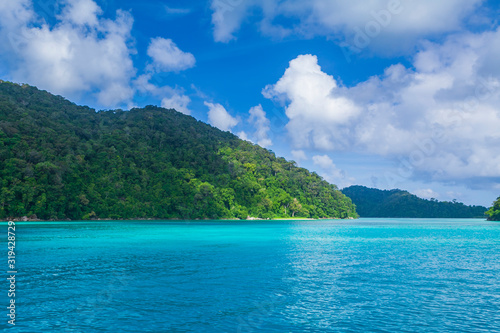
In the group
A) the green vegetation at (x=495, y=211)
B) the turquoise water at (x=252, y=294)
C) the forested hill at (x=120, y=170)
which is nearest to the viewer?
the turquoise water at (x=252, y=294)

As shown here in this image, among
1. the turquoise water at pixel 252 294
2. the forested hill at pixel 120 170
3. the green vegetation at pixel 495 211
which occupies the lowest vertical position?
the turquoise water at pixel 252 294

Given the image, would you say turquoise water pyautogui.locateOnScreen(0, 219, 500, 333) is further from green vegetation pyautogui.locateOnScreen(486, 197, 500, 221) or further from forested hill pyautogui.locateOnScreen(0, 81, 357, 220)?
green vegetation pyautogui.locateOnScreen(486, 197, 500, 221)

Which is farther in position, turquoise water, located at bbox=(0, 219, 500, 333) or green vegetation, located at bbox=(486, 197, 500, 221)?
green vegetation, located at bbox=(486, 197, 500, 221)

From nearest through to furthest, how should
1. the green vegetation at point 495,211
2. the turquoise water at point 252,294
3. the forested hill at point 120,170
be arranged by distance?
the turquoise water at point 252,294 → the forested hill at point 120,170 → the green vegetation at point 495,211

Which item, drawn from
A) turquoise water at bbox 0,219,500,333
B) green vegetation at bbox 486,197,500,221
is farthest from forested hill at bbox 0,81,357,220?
green vegetation at bbox 486,197,500,221

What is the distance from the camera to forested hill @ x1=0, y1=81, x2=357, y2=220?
3925 inches

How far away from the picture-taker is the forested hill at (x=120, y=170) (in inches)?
3925

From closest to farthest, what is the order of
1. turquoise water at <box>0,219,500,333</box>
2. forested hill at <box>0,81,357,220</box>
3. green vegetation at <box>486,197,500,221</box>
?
turquoise water at <box>0,219,500,333</box>, forested hill at <box>0,81,357,220</box>, green vegetation at <box>486,197,500,221</box>

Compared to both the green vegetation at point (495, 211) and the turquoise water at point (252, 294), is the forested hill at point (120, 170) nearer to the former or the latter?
Result: the turquoise water at point (252, 294)

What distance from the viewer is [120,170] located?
436 ft

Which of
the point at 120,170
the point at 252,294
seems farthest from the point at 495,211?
the point at 252,294

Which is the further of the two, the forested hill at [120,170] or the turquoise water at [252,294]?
the forested hill at [120,170]

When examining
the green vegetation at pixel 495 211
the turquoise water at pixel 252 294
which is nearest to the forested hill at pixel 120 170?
the turquoise water at pixel 252 294

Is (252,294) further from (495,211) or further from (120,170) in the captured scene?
(495,211)
